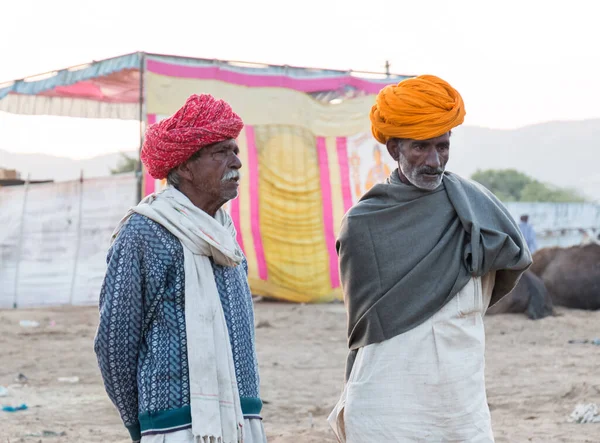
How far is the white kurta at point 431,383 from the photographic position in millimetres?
3189

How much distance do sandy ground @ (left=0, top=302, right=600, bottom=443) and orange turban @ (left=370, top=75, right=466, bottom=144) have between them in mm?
2941

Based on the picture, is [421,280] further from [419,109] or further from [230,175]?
[230,175]

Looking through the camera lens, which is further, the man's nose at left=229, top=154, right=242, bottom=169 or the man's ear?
the man's ear

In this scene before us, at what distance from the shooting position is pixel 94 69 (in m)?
14.4

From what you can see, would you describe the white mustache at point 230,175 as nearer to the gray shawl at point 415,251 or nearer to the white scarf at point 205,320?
the white scarf at point 205,320

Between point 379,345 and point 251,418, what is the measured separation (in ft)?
2.05

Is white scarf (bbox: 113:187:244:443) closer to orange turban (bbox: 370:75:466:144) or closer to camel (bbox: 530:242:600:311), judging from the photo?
orange turban (bbox: 370:75:466:144)

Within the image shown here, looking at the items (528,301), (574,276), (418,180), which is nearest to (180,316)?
(418,180)

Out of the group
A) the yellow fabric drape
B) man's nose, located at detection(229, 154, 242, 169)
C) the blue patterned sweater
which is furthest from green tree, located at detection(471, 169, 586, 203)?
the blue patterned sweater

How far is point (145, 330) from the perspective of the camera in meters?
2.77

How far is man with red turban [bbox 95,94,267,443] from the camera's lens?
270cm

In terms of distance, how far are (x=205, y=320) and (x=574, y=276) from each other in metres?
12.5

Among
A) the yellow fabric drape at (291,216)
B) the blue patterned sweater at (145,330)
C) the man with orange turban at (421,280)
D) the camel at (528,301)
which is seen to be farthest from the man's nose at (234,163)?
the yellow fabric drape at (291,216)

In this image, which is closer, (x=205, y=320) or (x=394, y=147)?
(x=205, y=320)
